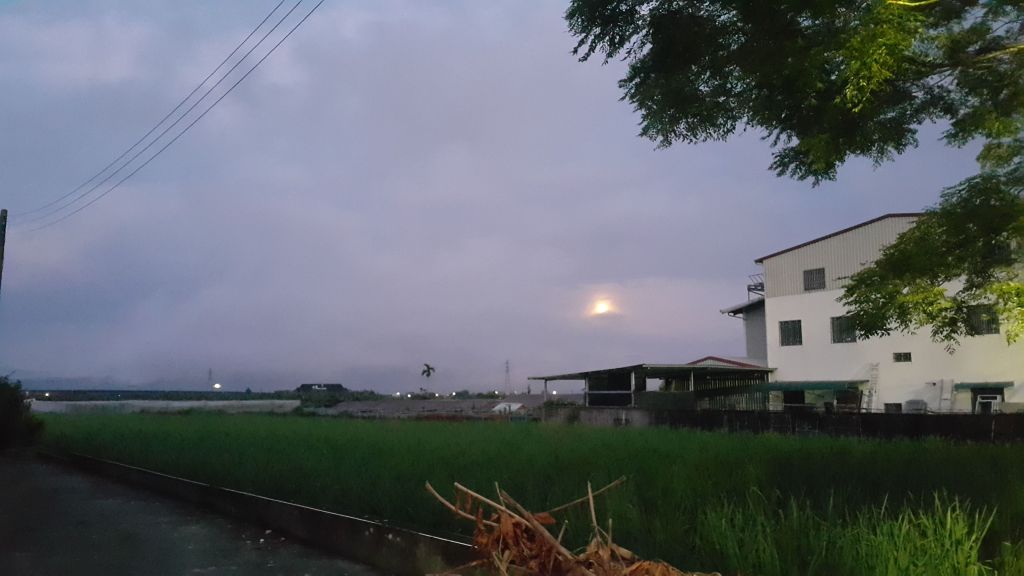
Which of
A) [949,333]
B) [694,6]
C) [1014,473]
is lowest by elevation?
[1014,473]

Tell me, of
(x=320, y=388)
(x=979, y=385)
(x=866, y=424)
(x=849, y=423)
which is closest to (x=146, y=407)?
(x=320, y=388)

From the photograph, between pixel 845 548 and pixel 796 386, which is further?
pixel 796 386

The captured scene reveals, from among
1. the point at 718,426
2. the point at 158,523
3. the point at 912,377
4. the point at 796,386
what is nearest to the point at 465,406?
the point at 796,386

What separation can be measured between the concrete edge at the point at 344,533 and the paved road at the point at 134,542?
Answer: 18cm

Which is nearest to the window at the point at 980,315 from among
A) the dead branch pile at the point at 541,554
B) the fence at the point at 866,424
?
the fence at the point at 866,424

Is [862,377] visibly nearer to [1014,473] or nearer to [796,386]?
[796,386]

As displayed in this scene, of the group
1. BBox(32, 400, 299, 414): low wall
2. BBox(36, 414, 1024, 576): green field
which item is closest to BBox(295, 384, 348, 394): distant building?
BBox(32, 400, 299, 414): low wall

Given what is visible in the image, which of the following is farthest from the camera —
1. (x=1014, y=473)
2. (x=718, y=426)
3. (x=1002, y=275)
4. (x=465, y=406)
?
(x=465, y=406)

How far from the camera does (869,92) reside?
8742mm

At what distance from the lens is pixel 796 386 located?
3606cm

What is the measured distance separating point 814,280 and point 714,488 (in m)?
32.5

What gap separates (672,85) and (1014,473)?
581cm

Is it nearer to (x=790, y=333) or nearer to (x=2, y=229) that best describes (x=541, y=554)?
(x=2, y=229)

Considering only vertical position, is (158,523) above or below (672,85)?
below
